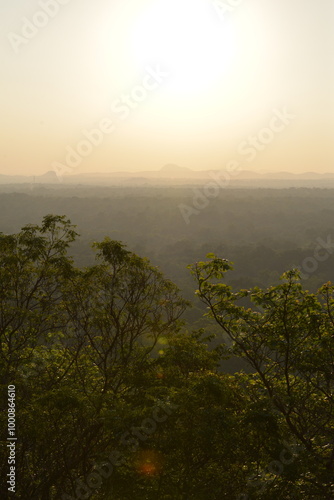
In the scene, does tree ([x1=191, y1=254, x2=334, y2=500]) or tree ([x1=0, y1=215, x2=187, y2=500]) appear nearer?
tree ([x1=191, y1=254, x2=334, y2=500])

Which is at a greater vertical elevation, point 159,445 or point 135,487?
point 159,445

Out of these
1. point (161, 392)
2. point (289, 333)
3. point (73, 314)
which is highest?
point (73, 314)

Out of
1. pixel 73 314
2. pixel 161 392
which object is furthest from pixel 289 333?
pixel 73 314

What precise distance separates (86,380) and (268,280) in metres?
80.2

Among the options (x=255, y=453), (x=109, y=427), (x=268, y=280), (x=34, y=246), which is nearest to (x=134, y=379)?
(x=109, y=427)

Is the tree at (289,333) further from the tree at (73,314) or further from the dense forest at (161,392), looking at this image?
the tree at (73,314)

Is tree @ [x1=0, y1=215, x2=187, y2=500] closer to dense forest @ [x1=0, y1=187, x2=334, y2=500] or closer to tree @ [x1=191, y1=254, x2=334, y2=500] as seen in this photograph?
dense forest @ [x1=0, y1=187, x2=334, y2=500]

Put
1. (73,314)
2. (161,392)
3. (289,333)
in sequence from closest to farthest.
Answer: (161,392) → (289,333) → (73,314)

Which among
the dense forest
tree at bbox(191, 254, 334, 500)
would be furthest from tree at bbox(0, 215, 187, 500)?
tree at bbox(191, 254, 334, 500)

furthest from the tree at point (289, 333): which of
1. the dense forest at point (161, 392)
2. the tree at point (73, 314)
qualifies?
the tree at point (73, 314)

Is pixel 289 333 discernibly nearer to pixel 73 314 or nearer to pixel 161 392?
pixel 161 392

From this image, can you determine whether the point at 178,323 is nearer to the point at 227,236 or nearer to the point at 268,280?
the point at 268,280

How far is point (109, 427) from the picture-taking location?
793 cm

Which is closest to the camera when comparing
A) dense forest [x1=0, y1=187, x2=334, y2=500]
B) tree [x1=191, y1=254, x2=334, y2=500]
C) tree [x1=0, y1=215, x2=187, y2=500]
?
dense forest [x1=0, y1=187, x2=334, y2=500]
